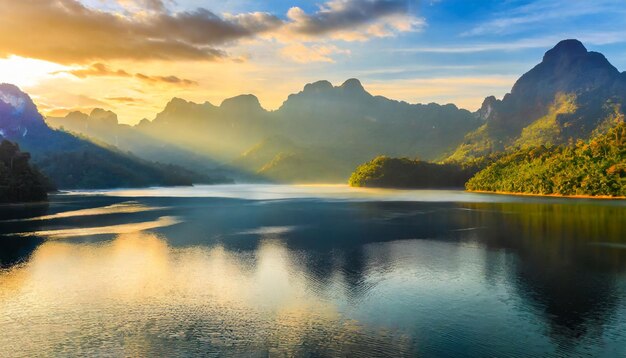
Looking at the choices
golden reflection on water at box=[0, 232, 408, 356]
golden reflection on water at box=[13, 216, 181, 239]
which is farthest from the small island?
golden reflection on water at box=[0, 232, 408, 356]

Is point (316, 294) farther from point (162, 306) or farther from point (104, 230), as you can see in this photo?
point (104, 230)

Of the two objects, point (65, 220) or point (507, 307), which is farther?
point (65, 220)

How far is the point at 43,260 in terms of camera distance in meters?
59.2

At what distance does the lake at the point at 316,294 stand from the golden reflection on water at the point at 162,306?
0.15 metres

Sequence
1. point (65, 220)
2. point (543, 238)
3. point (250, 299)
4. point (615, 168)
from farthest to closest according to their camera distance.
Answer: point (615, 168), point (65, 220), point (543, 238), point (250, 299)

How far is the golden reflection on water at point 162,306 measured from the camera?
29109 millimetres

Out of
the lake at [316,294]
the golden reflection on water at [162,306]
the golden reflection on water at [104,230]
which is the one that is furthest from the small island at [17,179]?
the golden reflection on water at [162,306]

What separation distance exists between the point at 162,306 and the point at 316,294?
13.3 meters

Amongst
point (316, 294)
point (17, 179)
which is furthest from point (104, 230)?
point (17, 179)

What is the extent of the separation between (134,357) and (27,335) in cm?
987

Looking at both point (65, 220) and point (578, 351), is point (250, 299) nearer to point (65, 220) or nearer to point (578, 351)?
point (578, 351)

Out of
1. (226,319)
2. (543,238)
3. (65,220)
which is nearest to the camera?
(226,319)

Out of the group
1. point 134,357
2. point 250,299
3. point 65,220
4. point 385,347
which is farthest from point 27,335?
point 65,220

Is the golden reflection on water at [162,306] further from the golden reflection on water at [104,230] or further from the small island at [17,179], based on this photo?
the small island at [17,179]
